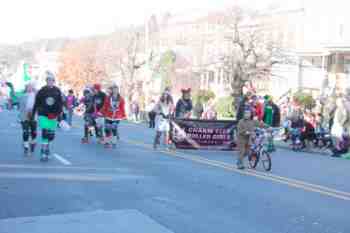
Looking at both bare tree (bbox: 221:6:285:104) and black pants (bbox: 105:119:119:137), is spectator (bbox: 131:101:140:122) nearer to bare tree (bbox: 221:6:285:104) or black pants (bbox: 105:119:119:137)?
bare tree (bbox: 221:6:285:104)

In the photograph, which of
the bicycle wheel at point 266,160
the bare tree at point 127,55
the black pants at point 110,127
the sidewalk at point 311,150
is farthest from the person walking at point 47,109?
the bare tree at point 127,55

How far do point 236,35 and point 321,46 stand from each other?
16.8 ft

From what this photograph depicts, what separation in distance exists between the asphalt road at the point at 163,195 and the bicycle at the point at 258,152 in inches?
15.5

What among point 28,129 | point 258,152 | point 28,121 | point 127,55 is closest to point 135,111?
point 127,55

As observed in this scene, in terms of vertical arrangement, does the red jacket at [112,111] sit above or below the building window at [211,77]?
below

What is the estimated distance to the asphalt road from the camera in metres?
7.61

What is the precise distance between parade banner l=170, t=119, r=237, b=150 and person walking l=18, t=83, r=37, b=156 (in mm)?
4829

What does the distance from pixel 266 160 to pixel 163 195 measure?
4667 millimetres

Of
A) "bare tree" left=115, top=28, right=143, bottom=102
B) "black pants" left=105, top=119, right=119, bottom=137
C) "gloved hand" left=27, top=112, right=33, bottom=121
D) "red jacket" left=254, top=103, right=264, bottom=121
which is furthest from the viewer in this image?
"bare tree" left=115, top=28, right=143, bottom=102

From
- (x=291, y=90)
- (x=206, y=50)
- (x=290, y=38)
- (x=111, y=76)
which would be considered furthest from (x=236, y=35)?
(x=111, y=76)

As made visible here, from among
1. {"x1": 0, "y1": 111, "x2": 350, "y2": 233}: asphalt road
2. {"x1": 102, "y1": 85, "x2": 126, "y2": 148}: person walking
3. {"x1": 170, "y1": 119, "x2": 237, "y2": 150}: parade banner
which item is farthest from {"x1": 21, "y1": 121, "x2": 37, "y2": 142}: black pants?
{"x1": 170, "y1": 119, "x2": 237, "y2": 150}: parade banner

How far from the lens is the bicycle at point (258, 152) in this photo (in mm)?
13673

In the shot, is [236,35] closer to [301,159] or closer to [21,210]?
[301,159]

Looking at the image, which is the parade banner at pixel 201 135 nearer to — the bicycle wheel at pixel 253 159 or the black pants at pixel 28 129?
the bicycle wheel at pixel 253 159
